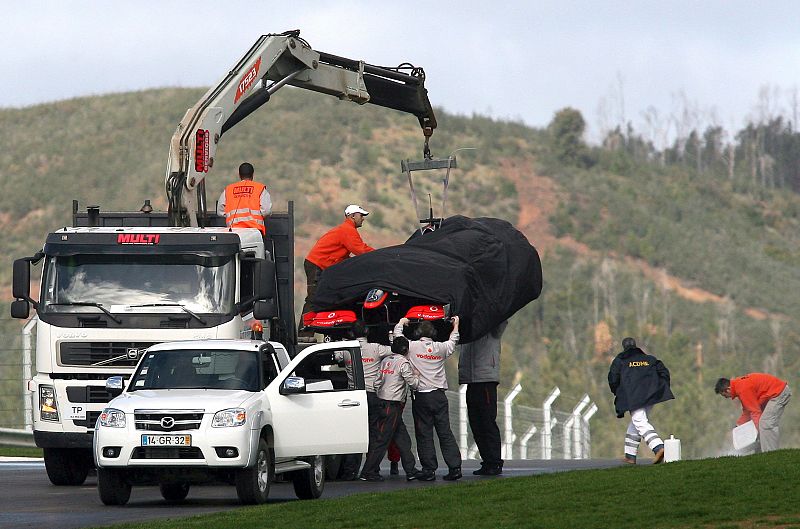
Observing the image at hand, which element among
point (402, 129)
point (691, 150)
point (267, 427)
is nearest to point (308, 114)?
point (402, 129)

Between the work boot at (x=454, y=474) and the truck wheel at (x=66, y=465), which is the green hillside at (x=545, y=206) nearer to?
the work boot at (x=454, y=474)

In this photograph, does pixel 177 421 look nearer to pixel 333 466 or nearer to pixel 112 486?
pixel 112 486

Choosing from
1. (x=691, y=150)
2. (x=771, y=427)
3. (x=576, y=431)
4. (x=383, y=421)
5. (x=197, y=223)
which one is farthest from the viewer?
(x=691, y=150)

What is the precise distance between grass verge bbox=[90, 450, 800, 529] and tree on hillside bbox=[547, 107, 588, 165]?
89.6 metres

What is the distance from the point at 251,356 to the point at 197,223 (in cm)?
440

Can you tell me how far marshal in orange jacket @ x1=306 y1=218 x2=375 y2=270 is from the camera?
21141 mm

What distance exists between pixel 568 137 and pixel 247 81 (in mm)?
86314

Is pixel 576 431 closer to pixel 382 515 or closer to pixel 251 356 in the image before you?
pixel 251 356

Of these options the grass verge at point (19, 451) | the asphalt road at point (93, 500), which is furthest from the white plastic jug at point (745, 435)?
the grass verge at point (19, 451)

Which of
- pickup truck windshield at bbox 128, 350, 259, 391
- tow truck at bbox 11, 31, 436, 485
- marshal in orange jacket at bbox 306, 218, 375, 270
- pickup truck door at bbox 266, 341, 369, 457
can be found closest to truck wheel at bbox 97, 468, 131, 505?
pickup truck windshield at bbox 128, 350, 259, 391

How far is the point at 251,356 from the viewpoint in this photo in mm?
16547

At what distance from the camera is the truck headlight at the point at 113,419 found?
613 inches

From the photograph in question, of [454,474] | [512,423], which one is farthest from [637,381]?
[512,423]

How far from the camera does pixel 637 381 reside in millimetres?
21953
